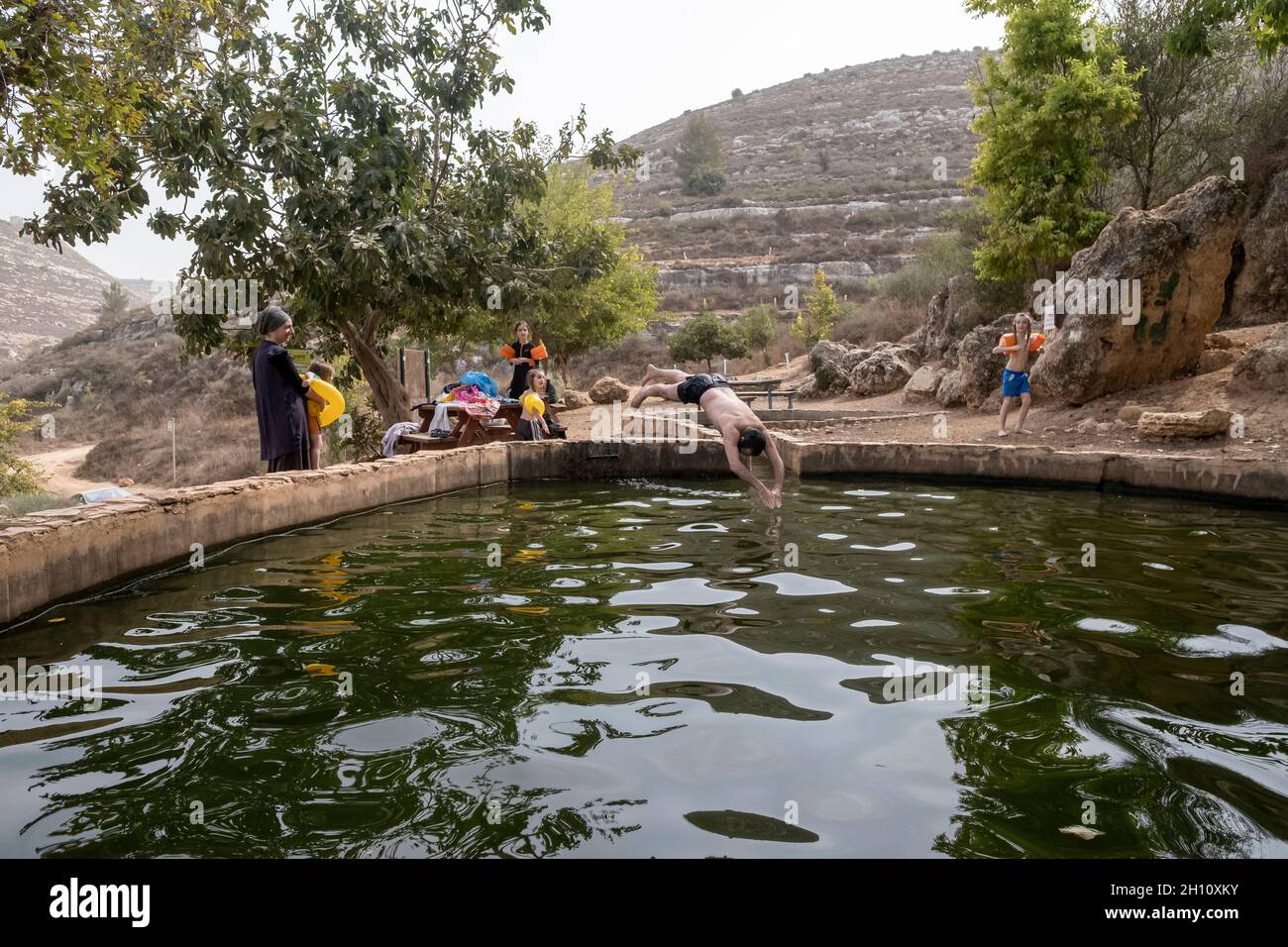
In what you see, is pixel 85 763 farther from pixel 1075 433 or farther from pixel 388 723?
pixel 1075 433

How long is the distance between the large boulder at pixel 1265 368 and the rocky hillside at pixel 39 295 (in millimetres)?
61958

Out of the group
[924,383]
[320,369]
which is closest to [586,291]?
[924,383]

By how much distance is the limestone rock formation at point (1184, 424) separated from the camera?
10484 mm

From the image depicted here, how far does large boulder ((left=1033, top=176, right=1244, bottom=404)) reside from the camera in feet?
42.2

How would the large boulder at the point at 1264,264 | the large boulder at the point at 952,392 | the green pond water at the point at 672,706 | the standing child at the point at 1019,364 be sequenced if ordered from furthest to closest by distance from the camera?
the large boulder at the point at 952,392
the large boulder at the point at 1264,264
the standing child at the point at 1019,364
the green pond water at the point at 672,706

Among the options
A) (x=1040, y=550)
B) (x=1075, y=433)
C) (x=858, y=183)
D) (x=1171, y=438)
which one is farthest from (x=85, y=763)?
(x=858, y=183)

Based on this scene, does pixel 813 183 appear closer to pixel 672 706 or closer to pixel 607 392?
pixel 607 392

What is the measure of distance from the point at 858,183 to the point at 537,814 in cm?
7421

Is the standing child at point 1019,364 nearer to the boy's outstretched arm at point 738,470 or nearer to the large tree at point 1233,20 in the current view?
the large tree at point 1233,20

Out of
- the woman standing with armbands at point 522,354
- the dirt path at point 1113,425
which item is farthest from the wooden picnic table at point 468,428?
the dirt path at point 1113,425

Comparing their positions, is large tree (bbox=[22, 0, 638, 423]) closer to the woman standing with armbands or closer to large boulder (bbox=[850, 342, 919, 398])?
the woman standing with armbands

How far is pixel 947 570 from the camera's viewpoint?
5836 millimetres

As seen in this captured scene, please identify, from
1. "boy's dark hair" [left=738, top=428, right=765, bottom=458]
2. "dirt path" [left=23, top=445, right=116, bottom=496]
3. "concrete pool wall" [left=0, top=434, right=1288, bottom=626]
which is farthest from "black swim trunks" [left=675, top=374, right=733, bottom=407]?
"dirt path" [left=23, top=445, right=116, bottom=496]

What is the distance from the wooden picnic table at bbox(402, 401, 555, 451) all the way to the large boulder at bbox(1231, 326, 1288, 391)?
31.3ft
